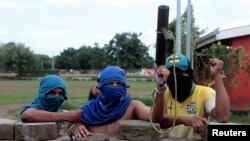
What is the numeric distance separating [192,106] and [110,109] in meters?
0.67

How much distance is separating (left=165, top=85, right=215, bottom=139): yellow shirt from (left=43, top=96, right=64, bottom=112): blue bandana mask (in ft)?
2.50

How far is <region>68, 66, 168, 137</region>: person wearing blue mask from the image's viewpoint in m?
3.11

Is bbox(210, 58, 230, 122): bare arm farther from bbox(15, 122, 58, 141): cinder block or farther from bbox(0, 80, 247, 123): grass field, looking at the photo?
bbox(0, 80, 247, 123): grass field

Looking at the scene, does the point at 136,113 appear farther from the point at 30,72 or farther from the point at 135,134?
the point at 30,72

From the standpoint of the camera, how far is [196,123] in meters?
3.10

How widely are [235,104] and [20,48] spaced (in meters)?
53.2

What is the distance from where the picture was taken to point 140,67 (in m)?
74.4

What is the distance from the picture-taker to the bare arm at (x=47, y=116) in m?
3.29

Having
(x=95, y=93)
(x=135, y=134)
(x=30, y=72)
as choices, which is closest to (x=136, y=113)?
(x=135, y=134)

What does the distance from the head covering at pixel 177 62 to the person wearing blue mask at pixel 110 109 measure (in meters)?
0.33

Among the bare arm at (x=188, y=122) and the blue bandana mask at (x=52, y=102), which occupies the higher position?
the blue bandana mask at (x=52, y=102)

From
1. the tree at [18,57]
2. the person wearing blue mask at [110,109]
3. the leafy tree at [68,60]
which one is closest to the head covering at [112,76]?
the person wearing blue mask at [110,109]

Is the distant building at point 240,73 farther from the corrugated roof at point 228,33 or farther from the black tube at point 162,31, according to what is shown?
the black tube at point 162,31

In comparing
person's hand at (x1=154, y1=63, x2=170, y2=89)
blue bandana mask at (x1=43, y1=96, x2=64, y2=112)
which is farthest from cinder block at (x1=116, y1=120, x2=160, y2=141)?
blue bandana mask at (x1=43, y1=96, x2=64, y2=112)
